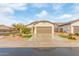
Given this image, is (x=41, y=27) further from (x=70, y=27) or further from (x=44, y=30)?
(x=70, y=27)

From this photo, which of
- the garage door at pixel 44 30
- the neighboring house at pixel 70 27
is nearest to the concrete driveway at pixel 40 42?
the garage door at pixel 44 30

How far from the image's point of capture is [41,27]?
8.68 ft

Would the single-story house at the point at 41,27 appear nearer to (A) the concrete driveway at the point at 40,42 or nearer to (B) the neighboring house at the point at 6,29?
(A) the concrete driveway at the point at 40,42

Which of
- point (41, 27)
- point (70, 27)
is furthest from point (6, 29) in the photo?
point (70, 27)

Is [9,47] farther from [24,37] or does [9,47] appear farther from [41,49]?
[41,49]

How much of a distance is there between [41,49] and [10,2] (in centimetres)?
85

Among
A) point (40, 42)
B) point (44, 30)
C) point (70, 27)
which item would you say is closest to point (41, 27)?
point (44, 30)

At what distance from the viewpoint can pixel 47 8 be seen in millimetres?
2557

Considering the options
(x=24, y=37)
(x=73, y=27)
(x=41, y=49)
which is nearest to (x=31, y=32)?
(x=24, y=37)

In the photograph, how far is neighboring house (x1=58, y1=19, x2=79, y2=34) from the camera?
8.47ft

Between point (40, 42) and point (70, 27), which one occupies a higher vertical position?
point (70, 27)

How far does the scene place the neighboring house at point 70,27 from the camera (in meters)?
2.58

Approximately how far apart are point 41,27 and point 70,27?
45 cm

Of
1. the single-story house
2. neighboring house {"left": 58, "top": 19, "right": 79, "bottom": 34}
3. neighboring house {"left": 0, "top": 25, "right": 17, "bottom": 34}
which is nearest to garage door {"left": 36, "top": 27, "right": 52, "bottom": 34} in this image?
the single-story house
